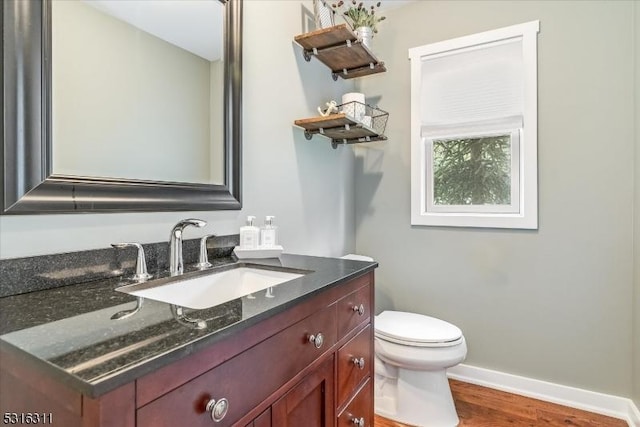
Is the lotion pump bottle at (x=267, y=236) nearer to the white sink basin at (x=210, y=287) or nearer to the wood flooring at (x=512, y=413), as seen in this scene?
the white sink basin at (x=210, y=287)

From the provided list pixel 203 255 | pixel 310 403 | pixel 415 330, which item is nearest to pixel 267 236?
pixel 203 255

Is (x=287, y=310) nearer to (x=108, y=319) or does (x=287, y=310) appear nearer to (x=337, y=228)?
(x=108, y=319)

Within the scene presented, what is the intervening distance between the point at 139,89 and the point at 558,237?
2.10m

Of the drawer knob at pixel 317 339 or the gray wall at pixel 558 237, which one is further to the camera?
the gray wall at pixel 558 237

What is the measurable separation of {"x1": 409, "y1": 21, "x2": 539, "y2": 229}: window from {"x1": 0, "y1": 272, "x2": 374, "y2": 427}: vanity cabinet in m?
1.20

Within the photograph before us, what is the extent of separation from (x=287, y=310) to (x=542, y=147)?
1816 millimetres

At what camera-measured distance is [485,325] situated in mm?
2059

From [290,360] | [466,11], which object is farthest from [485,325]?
[466,11]

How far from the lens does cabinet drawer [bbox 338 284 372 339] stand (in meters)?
1.08

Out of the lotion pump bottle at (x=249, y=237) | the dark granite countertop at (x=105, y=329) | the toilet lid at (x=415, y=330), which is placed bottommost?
the toilet lid at (x=415, y=330)

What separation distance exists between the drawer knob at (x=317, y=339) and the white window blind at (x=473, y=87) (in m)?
1.68

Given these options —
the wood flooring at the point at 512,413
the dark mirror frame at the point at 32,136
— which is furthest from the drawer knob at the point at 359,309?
the wood flooring at the point at 512,413

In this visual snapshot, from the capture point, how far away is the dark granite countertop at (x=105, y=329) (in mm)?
468

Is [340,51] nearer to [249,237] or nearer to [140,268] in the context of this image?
[249,237]
